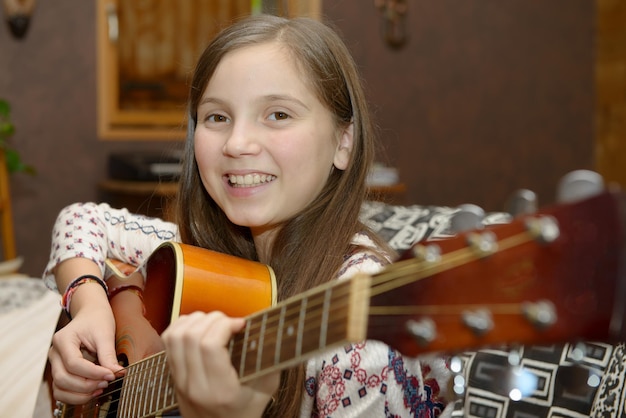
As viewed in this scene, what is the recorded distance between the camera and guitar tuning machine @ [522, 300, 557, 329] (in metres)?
0.61

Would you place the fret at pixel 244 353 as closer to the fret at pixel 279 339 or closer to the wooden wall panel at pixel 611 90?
the fret at pixel 279 339

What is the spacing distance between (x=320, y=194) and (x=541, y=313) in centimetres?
70

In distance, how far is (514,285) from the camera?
25.3 inches

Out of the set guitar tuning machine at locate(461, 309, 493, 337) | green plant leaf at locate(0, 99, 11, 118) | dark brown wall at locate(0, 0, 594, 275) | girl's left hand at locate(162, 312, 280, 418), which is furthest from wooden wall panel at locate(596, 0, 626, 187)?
guitar tuning machine at locate(461, 309, 493, 337)

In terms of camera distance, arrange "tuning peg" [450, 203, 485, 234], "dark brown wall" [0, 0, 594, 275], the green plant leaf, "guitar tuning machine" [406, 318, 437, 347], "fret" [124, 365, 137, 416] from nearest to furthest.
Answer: "guitar tuning machine" [406, 318, 437, 347] < "fret" [124, 365, 137, 416] < "tuning peg" [450, 203, 485, 234] < the green plant leaf < "dark brown wall" [0, 0, 594, 275]

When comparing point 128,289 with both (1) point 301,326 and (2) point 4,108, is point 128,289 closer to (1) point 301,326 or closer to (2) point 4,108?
(1) point 301,326

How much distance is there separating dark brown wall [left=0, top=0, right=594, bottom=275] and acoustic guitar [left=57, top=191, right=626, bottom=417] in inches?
144

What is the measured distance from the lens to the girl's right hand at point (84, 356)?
3.93ft

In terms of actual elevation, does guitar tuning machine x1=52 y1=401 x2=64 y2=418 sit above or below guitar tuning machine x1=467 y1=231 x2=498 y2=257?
below

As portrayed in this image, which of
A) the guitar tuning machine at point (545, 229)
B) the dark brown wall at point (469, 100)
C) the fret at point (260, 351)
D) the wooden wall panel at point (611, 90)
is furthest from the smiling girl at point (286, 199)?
the wooden wall panel at point (611, 90)

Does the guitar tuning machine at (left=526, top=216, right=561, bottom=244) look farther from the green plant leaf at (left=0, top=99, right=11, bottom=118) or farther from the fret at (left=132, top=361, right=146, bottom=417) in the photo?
the green plant leaf at (left=0, top=99, right=11, bottom=118)

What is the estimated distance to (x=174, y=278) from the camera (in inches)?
42.8

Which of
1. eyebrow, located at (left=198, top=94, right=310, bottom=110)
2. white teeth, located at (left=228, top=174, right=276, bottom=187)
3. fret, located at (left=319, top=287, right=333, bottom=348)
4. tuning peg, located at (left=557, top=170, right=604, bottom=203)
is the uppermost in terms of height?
eyebrow, located at (left=198, top=94, right=310, bottom=110)

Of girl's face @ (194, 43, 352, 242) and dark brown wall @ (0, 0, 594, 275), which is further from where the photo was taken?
dark brown wall @ (0, 0, 594, 275)
